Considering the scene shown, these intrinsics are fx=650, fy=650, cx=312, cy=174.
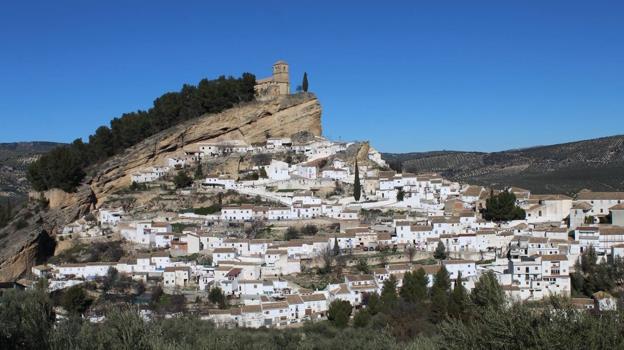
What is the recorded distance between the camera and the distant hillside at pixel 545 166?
187ft

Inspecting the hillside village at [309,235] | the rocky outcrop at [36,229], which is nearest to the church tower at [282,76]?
the hillside village at [309,235]

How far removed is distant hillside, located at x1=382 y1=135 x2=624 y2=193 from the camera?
187 ft

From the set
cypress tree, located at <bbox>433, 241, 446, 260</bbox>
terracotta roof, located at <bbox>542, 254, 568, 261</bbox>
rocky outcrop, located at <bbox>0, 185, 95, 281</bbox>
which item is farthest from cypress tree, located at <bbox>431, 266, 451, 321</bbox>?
rocky outcrop, located at <bbox>0, 185, 95, 281</bbox>

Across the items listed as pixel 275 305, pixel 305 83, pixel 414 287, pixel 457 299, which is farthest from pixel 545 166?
pixel 275 305

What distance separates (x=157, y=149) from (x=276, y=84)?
10.5m

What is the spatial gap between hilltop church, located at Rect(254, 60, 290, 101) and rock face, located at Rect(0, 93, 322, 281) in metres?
1.05

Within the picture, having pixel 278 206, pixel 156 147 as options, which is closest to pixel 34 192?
pixel 156 147

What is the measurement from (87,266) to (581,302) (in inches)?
875

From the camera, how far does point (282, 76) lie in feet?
163

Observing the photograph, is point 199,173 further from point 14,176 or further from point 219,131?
point 14,176

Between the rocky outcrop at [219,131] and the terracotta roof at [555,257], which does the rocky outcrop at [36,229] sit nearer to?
the rocky outcrop at [219,131]

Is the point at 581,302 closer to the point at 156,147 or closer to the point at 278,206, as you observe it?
the point at 278,206

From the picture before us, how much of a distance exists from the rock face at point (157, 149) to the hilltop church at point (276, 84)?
41.5 inches

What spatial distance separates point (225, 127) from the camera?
46719 millimetres
